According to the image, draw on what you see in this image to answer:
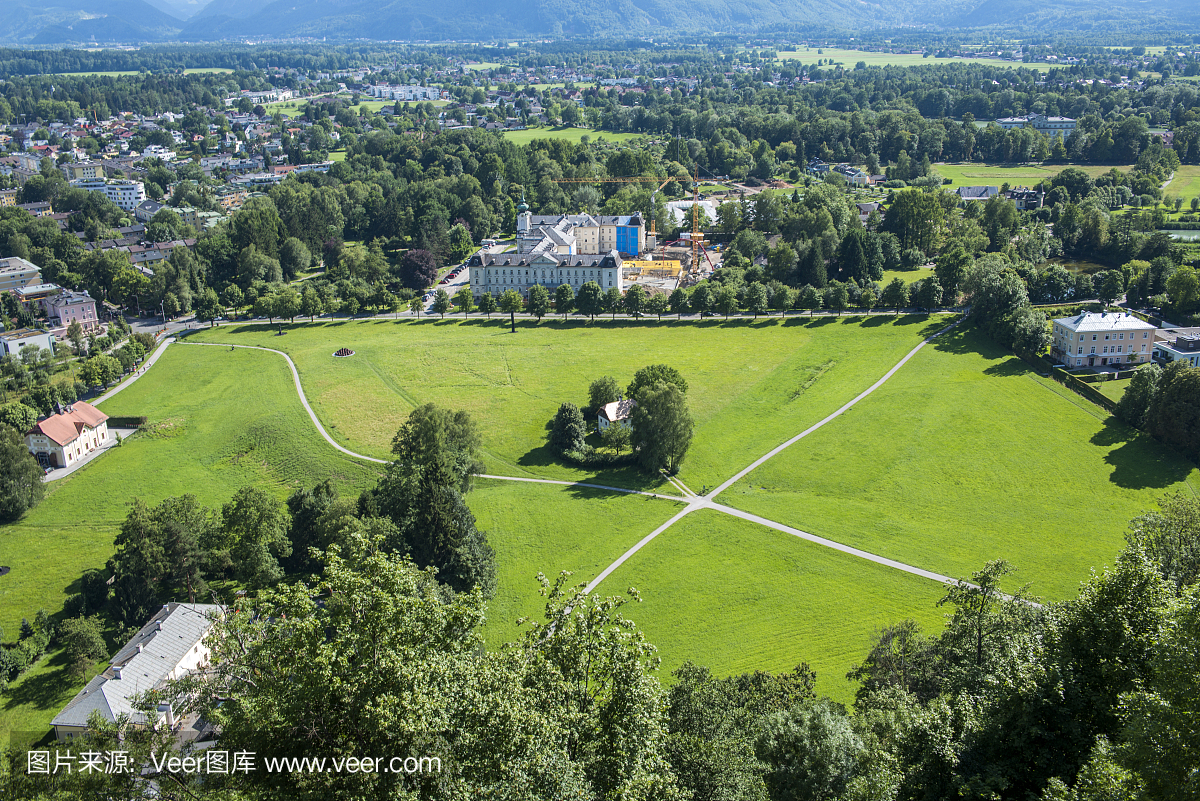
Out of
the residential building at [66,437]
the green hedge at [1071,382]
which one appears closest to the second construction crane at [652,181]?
the green hedge at [1071,382]

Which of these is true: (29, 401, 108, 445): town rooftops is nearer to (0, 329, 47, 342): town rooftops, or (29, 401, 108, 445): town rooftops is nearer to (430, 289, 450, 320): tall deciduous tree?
(0, 329, 47, 342): town rooftops

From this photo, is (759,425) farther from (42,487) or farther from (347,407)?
(42,487)

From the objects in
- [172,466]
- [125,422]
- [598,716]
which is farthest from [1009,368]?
[125,422]

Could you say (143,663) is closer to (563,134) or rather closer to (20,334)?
(20,334)

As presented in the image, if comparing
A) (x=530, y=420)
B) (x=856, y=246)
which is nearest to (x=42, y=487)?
(x=530, y=420)

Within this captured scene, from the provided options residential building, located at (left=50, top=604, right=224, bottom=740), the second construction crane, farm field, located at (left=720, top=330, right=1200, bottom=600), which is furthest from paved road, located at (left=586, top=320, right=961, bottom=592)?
the second construction crane

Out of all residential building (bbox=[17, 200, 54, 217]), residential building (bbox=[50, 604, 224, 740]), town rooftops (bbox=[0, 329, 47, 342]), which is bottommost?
town rooftops (bbox=[0, 329, 47, 342])

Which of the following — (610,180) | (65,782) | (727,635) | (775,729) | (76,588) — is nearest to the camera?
(65,782)

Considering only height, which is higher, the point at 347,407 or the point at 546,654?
the point at 546,654
